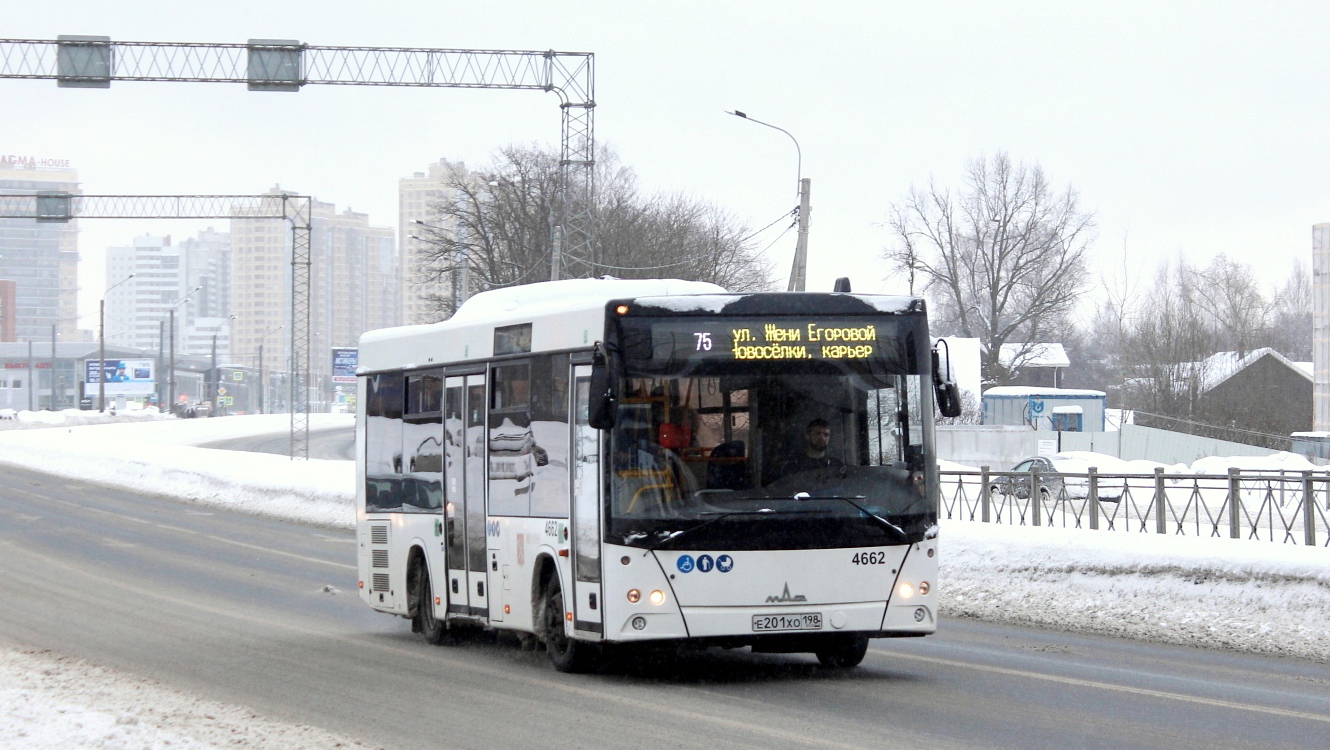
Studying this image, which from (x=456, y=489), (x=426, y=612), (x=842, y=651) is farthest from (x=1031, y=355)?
(x=842, y=651)

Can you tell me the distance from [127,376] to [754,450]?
12844 cm

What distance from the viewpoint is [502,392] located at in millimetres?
12789

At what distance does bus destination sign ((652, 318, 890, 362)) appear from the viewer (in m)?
10.8

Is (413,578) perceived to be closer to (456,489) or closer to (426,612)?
(426,612)

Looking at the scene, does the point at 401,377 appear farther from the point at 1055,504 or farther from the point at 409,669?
the point at 1055,504

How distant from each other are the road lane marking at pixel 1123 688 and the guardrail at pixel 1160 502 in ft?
33.3

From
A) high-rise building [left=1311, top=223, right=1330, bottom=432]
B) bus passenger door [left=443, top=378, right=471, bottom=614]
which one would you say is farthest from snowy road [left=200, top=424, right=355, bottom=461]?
bus passenger door [left=443, top=378, right=471, bottom=614]

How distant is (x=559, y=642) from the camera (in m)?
11.8

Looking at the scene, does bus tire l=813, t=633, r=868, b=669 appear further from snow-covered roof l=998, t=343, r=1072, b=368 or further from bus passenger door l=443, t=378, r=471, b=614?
snow-covered roof l=998, t=343, r=1072, b=368

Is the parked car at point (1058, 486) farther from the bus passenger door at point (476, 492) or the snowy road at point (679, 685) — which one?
the bus passenger door at point (476, 492)

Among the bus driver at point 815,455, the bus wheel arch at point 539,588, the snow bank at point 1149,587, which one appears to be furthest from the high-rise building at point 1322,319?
the bus driver at point 815,455

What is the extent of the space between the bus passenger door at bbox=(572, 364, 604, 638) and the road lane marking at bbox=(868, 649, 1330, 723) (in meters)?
2.82

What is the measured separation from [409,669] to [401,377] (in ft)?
11.7

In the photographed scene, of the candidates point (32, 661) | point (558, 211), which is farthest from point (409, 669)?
point (558, 211)
